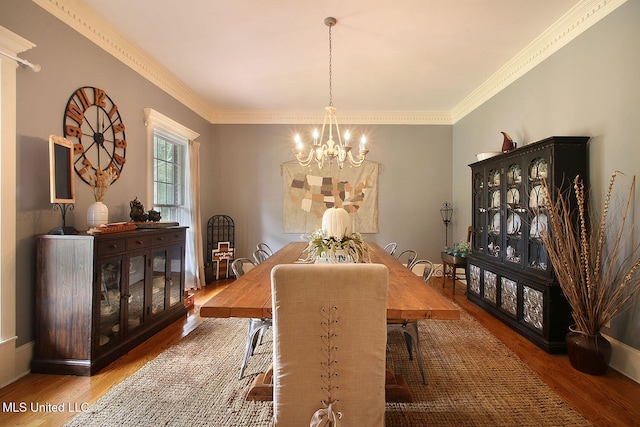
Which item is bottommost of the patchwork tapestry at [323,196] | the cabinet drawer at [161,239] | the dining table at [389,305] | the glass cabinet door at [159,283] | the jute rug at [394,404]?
the jute rug at [394,404]

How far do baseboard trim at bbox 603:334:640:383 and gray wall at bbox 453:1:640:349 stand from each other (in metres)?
0.05

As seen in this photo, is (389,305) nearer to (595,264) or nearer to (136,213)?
(595,264)

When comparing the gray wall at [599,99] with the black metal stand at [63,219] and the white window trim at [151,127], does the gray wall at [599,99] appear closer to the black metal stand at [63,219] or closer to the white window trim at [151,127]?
the black metal stand at [63,219]

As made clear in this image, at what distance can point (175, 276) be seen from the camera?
3.12 m

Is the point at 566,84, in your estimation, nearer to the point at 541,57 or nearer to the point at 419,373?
the point at 541,57

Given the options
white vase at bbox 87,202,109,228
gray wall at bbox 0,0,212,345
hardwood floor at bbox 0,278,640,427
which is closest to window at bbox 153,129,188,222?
gray wall at bbox 0,0,212,345

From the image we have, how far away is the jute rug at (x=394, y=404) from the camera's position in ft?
5.32

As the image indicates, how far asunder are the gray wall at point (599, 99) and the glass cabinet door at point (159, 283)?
3.82 meters

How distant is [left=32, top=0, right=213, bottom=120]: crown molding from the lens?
7.32 feet

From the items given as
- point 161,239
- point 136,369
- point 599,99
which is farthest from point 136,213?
point 599,99

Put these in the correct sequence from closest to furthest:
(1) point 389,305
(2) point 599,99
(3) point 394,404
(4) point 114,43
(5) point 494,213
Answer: (1) point 389,305 < (3) point 394,404 < (2) point 599,99 < (4) point 114,43 < (5) point 494,213

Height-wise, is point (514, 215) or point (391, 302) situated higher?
point (514, 215)

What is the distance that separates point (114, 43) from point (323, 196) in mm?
3339

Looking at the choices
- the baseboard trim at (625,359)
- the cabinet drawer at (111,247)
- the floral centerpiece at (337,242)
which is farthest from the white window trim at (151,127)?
the baseboard trim at (625,359)
